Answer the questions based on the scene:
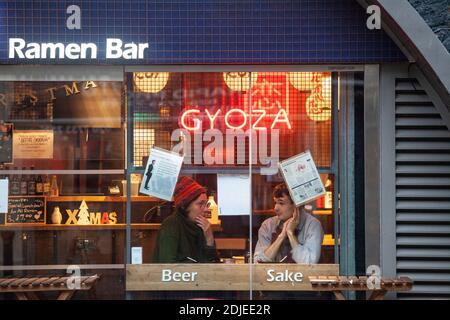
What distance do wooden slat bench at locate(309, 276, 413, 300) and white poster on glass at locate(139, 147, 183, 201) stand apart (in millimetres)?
1642

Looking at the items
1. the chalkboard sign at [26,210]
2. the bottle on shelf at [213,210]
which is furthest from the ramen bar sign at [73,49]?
the bottle on shelf at [213,210]

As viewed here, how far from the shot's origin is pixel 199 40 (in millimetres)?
7625

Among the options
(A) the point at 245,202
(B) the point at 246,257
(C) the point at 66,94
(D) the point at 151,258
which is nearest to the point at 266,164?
(A) the point at 245,202

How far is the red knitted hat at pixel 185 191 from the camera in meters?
7.95

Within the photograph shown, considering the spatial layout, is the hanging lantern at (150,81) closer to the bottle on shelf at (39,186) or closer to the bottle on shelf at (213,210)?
the bottle on shelf at (213,210)

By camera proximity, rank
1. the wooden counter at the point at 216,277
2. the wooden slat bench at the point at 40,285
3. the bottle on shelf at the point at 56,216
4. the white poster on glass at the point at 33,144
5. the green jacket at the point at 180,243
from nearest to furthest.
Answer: the wooden slat bench at the point at 40,285
the wooden counter at the point at 216,277
the green jacket at the point at 180,243
the white poster on glass at the point at 33,144
the bottle on shelf at the point at 56,216

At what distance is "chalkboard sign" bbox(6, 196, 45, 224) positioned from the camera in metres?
8.01

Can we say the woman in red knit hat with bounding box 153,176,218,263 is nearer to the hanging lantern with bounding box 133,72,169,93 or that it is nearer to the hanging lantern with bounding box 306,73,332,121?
the hanging lantern with bounding box 133,72,169,93

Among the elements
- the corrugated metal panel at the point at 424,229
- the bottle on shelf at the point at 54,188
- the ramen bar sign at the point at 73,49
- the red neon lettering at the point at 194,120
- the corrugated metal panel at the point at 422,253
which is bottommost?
the corrugated metal panel at the point at 422,253

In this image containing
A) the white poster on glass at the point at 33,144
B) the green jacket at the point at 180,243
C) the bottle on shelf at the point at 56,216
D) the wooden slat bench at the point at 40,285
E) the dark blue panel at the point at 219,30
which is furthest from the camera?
the bottle on shelf at the point at 56,216

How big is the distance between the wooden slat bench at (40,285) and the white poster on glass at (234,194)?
1.41m

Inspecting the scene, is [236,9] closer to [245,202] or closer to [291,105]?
[291,105]

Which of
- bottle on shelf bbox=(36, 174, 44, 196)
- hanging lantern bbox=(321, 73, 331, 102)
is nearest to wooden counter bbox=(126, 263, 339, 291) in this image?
bottle on shelf bbox=(36, 174, 44, 196)

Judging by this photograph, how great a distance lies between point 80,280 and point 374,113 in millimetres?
3172
